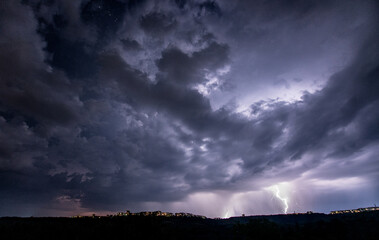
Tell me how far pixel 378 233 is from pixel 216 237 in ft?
234

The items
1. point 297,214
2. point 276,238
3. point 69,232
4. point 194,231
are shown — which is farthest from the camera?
point 297,214

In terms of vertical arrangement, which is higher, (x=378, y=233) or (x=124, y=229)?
(x=124, y=229)

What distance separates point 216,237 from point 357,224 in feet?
256

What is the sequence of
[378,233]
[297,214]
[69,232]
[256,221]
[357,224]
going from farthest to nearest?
[297,214] → [357,224] → [69,232] → [378,233] → [256,221]

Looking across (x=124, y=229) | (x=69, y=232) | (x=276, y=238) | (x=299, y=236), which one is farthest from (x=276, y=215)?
(x=69, y=232)

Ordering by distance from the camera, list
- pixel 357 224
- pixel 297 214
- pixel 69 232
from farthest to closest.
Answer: pixel 297 214, pixel 357 224, pixel 69 232

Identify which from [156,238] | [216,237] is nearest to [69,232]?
[156,238]

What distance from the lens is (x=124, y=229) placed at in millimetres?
99438

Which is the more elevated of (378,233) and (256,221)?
(256,221)

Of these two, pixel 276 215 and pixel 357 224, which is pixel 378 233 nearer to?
pixel 357 224

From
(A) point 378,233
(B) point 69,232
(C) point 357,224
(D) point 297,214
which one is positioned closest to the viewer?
(A) point 378,233

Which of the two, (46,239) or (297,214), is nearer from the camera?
(46,239)

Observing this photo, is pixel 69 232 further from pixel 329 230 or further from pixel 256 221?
pixel 329 230

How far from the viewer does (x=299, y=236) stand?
A: 271ft
